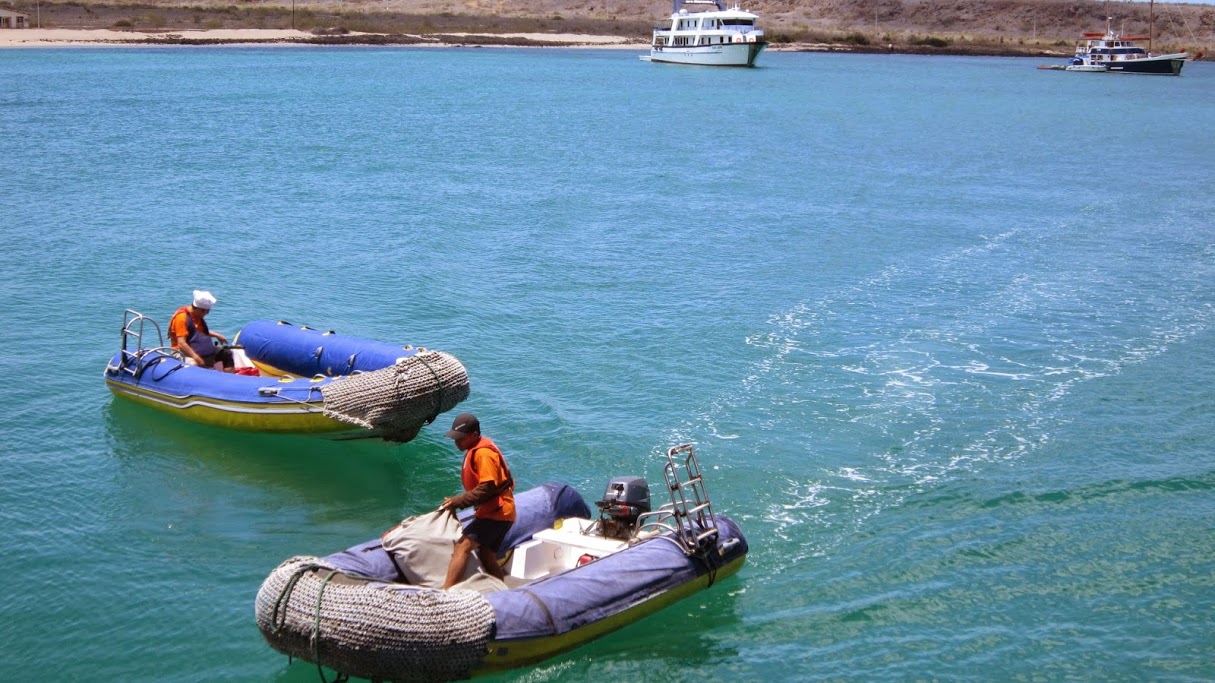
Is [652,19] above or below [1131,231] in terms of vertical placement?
above

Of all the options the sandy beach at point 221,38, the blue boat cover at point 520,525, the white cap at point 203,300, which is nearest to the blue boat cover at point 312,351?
the white cap at point 203,300

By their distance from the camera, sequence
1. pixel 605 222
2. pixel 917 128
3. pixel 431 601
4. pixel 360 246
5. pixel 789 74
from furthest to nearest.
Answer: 1. pixel 789 74
2. pixel 917 128
3. pixel 605 222
4. pixel 360 246
5. pixel 431 601

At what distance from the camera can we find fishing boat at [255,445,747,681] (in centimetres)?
843

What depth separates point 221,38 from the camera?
91688 mm

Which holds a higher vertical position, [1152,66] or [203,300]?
[1152,66]

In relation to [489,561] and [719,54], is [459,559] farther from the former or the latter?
[719,54]

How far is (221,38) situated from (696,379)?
83.6 meters

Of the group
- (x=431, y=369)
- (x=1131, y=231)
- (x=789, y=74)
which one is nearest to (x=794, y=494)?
(x=431, y=369)

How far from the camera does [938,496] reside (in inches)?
523

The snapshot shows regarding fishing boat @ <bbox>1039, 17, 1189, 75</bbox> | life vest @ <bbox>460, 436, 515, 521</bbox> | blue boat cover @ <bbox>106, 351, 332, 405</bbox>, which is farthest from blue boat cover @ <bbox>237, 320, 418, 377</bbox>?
fishing boat @ <bbox>1039, 17, 1189, 75</bbox>

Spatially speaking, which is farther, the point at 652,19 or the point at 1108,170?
the point at 652,19

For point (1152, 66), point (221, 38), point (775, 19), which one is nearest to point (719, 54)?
point (1152, 66)

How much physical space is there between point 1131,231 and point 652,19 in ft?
344

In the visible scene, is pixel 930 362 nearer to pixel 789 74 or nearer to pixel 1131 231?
pixel 1131 231
